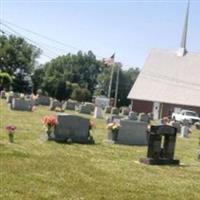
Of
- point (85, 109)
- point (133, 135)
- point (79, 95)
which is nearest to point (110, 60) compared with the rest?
point (85, 109)

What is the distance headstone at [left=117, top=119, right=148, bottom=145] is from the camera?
73.5 ft

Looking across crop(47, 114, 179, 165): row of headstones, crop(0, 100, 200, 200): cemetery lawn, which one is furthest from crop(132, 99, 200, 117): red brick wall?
crop(0, 100, 200, 200): cemetery lawn

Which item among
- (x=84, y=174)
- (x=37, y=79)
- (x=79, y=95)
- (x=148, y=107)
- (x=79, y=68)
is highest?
(x=79, y=68)

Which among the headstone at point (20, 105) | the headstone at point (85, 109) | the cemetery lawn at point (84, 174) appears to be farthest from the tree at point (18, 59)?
the cemetery lawn at point (84, 174)

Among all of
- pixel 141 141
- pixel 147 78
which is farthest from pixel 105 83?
pixel 141 141

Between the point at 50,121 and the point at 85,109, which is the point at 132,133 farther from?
the point at 85,109

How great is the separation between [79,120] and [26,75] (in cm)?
6864

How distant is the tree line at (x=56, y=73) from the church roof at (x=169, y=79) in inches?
447

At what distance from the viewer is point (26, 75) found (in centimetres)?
8812

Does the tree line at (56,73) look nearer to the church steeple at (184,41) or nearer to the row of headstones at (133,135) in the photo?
the church steeple at (184,41)

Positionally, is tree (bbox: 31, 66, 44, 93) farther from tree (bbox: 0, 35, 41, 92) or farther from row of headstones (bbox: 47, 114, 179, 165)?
row of headstones (bbox: 47, 114, 179, 165)

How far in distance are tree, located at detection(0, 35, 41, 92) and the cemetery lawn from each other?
6801 cm

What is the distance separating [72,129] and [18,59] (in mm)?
68628

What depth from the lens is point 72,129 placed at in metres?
20.2
